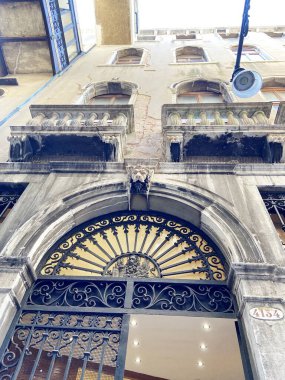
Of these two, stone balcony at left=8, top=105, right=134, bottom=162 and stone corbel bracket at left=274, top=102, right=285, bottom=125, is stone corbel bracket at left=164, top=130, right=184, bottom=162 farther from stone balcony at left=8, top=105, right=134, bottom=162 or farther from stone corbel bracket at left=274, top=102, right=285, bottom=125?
stone corbel bracket at left=274, top=102, right=285, bottom=125

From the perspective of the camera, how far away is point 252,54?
53.8 ft

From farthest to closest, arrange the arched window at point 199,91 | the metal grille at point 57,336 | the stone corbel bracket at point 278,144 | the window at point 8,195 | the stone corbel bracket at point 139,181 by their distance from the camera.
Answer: the arched window at point 199,91 < the stone corbel bracket at point 278,144 < the window at point 8,195 < the stone corbel bracket at point 139,181 < the metal grille at point 57,336

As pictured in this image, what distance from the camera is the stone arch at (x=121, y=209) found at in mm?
5086

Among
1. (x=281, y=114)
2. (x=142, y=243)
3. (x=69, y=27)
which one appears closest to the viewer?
(x=142, y=243)

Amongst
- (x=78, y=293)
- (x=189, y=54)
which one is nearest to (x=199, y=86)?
(x=189, y=54)

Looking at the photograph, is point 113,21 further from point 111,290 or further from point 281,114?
point 111,290

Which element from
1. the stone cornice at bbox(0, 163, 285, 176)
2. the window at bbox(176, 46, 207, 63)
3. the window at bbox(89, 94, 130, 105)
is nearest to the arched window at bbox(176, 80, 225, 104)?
the window at bbox(89, 94, 130, 105)

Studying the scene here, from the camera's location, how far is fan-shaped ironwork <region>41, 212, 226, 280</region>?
5484 millimetres

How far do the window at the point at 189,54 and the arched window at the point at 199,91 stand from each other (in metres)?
4.85

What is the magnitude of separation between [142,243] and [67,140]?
324cm

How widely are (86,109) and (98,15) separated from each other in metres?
13.2

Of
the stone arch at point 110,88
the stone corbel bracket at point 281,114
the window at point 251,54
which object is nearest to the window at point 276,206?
the stone corbel bracket at point 281,114

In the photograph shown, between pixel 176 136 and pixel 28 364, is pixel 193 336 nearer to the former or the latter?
pixel 28 364

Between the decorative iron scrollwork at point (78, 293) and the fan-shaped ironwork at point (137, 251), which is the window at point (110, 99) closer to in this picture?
the fan-shaped ironwork at point (137, 251)
